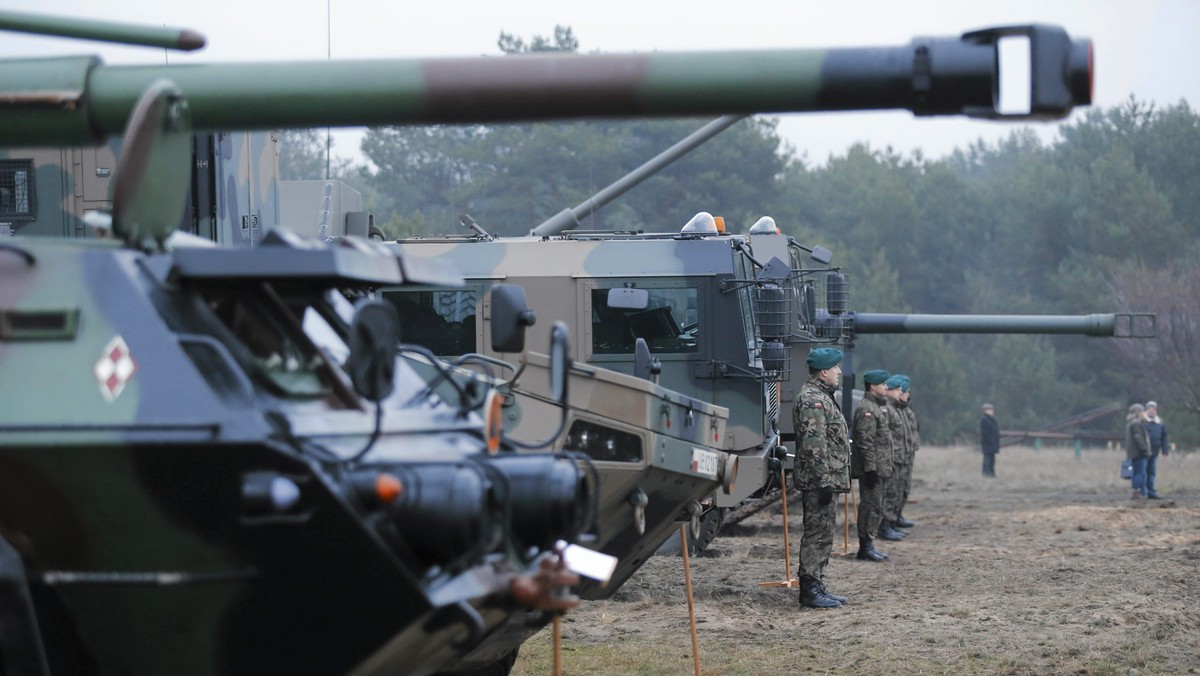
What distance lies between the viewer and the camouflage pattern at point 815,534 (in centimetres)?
1027

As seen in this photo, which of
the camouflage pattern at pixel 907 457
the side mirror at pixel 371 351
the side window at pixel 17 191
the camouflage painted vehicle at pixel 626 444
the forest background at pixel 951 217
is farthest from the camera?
the forest background at pixel 951 217

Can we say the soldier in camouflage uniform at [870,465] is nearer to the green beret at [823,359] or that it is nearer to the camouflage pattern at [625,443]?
the green beret at [823,359]

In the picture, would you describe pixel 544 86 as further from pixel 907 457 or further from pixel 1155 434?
pixel 1155 434

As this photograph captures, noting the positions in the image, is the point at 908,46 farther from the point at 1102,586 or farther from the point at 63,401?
the point at 1102,586

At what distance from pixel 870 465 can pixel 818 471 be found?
10.3ft

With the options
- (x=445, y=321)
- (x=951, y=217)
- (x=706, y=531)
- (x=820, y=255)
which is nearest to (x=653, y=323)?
(x=445, y=321)

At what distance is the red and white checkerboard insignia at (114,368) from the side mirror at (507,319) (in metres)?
1.53

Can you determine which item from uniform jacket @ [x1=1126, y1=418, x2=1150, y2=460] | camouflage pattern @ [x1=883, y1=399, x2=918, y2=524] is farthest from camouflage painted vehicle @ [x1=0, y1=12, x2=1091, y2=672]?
uniform jacket @ [x1=1126, y1=418, x2=1150, y2=460]

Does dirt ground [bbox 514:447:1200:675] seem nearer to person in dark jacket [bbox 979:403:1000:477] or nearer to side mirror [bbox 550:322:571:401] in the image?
side mirror [bbox 550:322:571:401]

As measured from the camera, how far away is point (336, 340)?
5.02 metres

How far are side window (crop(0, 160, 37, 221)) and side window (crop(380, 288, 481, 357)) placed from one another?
3592 mm

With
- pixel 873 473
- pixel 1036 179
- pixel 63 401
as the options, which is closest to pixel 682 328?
pixel 873 473

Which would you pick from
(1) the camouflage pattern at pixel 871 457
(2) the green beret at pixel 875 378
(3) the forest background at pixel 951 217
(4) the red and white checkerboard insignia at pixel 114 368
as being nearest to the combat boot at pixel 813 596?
(1) the camouflage pattern at pixel 871 457

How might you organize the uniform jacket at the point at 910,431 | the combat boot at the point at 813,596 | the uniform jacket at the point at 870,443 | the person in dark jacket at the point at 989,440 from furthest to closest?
the person in dark jacket at the point at 989,440
the uniform jacket at the point at 910,431
the uniform jacket at the point at 870,443
the combat boot at the point at 813,596
